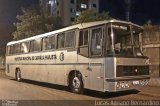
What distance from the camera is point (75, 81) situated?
14.2 meters

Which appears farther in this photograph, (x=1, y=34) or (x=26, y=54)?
(x=1, y=34)

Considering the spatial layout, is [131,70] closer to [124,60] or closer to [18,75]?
[124,60]

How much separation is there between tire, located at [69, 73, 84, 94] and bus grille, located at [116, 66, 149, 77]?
2.42 metres

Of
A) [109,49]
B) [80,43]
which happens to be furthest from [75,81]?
[109,49]

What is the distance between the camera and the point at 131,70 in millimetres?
12508

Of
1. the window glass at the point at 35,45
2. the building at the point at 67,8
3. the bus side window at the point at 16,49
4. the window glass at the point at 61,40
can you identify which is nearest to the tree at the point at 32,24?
the bus side window at the point at 16,49

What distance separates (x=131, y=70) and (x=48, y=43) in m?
6.05

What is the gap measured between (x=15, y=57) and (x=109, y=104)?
13154mm

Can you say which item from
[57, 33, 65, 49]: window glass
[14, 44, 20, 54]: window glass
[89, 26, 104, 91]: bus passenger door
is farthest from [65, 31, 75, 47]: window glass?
[14, 44, 20, 54]: window glass

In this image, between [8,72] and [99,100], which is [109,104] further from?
[8,72]

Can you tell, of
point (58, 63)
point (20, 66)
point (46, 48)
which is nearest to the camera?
point (58, 63)

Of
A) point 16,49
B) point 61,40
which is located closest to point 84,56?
point 61,40

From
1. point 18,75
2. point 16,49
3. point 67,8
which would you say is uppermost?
point 67,8

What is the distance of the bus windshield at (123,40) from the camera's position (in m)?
12.1
